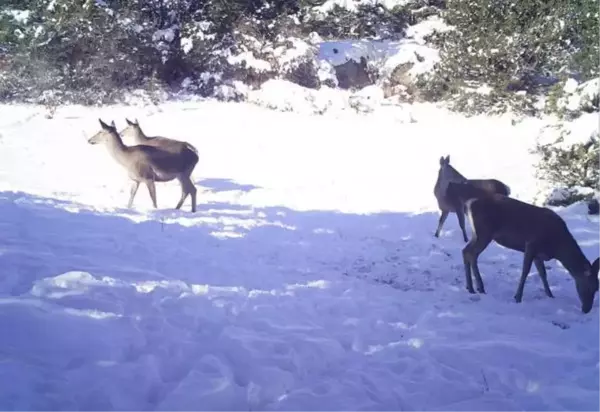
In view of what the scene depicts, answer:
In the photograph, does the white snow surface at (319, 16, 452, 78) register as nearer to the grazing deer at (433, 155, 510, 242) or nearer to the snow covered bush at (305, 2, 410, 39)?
the snow covered bush at (305, 2, 410, 39)

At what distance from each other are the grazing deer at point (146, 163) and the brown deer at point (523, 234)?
4.46 meters

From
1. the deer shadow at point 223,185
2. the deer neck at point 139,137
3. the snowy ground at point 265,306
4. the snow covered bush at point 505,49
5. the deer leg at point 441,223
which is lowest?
the snowy ground at point 265,306

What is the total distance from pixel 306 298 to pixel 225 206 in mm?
4325

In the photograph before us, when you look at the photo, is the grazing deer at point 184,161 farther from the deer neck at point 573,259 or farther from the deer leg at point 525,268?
the deer neck at point 573,259

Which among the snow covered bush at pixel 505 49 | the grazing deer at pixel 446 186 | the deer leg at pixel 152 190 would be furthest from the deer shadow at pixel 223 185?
the snow covered bush at pixel 505 49

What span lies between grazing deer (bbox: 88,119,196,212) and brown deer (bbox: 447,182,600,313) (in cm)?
446

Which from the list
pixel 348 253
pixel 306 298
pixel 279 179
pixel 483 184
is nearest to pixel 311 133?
pixel 279 179

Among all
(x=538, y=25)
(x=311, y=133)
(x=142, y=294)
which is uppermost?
(x=538, y=25)

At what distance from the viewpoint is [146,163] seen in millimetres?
9023

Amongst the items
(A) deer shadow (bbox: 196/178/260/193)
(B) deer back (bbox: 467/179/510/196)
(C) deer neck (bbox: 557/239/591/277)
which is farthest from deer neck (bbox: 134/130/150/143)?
(C) deer neck (bbox: 557/239/591/277)

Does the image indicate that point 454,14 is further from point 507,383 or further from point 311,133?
point 507,383

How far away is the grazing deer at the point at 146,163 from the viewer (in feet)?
29.4

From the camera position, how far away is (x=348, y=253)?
24.5 feet

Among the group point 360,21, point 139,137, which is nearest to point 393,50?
point 360,21
